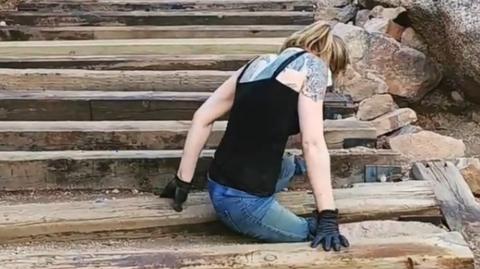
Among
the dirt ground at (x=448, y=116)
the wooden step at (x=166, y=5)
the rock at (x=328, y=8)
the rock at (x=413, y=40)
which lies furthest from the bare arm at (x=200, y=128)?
the wooden step at (x=166, y=5)

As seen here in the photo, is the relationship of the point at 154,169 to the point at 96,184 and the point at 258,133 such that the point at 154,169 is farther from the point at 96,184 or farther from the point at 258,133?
the point at 258,133

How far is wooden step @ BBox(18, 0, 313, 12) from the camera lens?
24.3ft

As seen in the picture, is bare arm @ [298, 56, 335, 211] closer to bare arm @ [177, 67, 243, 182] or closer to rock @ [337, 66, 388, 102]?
bare arm @ [177, 67, 243, 182]

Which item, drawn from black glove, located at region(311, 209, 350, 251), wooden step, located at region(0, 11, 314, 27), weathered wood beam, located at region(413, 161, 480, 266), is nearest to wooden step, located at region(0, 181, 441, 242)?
weathered wood beam, located at region(413, 161, 480, 266)

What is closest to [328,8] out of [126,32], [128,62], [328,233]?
[126,32]

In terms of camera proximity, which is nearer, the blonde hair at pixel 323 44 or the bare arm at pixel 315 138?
the bare arm at pixel 315 138

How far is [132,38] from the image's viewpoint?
6.54 m

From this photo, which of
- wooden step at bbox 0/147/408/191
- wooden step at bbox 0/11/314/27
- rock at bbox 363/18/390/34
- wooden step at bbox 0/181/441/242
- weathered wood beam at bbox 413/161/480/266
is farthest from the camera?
wooden step at bbox 0/11/314/27

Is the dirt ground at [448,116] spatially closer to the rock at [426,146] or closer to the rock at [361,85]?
the rock at [361,85]

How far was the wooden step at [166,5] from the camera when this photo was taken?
7.42 m

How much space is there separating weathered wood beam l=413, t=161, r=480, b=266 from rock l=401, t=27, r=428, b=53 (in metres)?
1.78

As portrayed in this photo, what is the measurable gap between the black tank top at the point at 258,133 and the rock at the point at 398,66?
2594 mm

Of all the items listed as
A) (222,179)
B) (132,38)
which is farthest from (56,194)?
(132,38)

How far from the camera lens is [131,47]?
5961 millimetres
